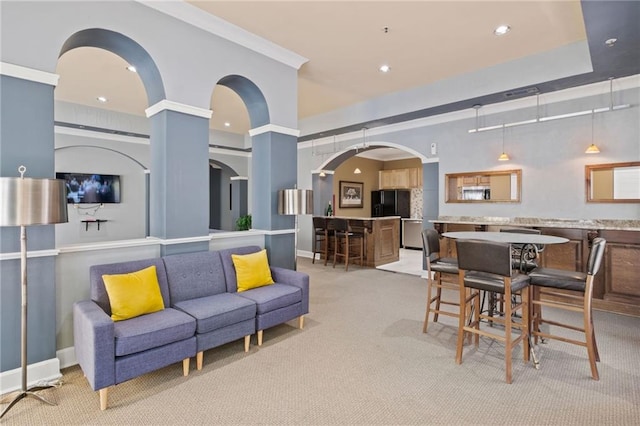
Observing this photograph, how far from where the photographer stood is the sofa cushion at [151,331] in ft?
7.24

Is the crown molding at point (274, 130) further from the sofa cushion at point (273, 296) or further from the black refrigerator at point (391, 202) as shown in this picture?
the black refrigerator at point (391, 202)

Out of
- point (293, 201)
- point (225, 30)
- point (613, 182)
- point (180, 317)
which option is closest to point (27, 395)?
point (180, 317)

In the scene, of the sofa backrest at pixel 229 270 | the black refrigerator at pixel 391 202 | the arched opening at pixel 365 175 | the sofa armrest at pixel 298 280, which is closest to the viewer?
the sofa backrest at pixel 229 270

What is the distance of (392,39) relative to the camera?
12.5ft

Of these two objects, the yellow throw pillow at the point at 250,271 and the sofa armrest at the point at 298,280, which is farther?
the sofa armrest at the point at 298,280

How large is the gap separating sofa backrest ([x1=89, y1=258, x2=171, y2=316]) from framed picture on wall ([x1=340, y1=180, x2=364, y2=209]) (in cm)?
689

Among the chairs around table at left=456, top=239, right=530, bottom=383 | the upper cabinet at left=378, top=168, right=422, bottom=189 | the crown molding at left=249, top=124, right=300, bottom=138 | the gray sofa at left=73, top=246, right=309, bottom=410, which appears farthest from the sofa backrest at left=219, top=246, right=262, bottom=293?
the upper cabinet at left=378, top=168, right=422, bottom=189

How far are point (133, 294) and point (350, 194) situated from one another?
768cm

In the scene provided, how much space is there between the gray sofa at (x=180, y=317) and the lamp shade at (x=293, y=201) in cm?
59

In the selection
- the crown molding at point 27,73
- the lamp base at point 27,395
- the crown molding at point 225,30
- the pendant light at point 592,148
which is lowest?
the lamp base at point 27,395

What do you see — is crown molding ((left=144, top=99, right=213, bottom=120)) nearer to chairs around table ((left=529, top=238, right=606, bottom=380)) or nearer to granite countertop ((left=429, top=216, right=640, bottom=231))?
chairs around table ((left=529, top=238, right=606, bottom=380))

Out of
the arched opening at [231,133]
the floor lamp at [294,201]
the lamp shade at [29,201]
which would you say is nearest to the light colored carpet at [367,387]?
the lamp shade at [29,201]

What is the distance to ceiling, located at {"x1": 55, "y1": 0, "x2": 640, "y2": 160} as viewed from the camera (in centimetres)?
318

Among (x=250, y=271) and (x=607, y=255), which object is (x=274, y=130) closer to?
(x=250, y=271)
